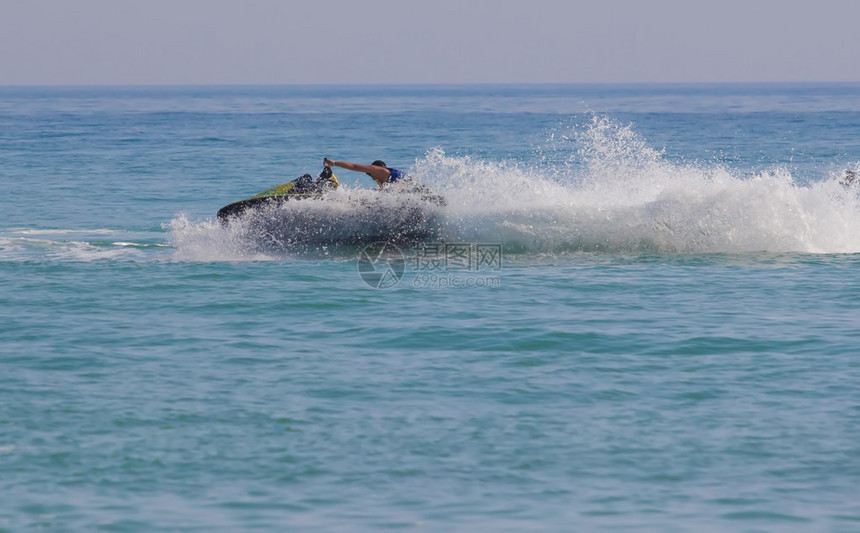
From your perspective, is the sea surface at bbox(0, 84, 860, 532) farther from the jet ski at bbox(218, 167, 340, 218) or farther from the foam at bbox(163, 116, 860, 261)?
the jet ski at bbox(218, 167, 340, 218)

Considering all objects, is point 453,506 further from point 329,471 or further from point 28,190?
point 28,190

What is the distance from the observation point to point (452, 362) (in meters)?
10.6

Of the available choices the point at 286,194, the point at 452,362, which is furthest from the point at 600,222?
the point at 452,362

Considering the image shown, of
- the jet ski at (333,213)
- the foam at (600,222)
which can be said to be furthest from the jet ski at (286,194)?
the foam at (600,222)

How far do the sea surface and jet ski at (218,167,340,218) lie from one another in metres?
0.19

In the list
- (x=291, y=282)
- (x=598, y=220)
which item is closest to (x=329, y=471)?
(x=291, y=282)

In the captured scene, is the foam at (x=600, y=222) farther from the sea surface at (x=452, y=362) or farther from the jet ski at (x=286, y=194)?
the jet ski at (x=286, y=194)

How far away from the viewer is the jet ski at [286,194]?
1695 cm

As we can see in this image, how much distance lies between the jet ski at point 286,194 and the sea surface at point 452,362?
0.19 meters

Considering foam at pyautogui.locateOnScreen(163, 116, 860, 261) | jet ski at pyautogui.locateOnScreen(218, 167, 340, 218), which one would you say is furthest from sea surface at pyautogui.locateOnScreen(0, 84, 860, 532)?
jet ski at pyautogui.locateOnScreen(218, 167, 340, 218)

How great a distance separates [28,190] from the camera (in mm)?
29609

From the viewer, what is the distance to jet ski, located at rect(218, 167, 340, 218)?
16953 mm

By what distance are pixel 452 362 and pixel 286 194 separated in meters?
7.34

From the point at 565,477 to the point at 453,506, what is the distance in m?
1.00
